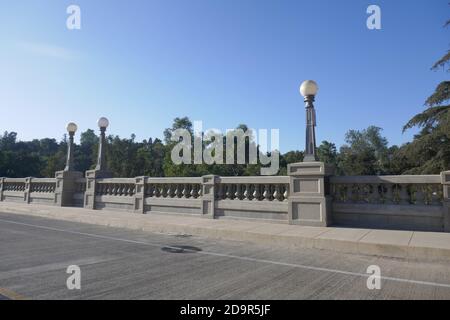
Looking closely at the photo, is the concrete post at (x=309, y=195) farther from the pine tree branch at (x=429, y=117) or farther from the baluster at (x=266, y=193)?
the pine tree branch at (x=429, y=117)

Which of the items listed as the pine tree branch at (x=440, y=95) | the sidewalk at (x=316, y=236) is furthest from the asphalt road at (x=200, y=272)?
the pine tree branch at (x=440, y=95)

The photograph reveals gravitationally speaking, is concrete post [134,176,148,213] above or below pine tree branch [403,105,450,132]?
below

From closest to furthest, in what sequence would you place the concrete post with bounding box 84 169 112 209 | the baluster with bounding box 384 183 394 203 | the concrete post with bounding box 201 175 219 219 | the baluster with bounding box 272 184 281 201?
1. the baluster with bounding box 384 183 394 203
2. the baluster with bounding box 272 184 281 201
3. the concrete post with bounding box 201 175 219 219
4. the concrete post with bounding box 84 169 112 209

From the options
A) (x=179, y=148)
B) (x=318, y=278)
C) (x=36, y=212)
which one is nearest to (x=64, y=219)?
(x=36, y=212)

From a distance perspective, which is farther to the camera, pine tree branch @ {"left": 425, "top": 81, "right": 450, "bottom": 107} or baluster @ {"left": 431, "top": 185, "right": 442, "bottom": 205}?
pine tree branch @ {"left": 425, "top": 81, "right": 450, "bottom": 107}

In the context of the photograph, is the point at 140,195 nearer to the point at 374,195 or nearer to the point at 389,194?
the point at 374,195

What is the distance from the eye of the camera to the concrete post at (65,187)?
18062mm

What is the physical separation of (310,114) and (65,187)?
1409 cm

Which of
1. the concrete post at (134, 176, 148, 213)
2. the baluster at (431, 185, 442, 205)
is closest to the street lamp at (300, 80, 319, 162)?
A: the baluster at (431, 185, 442, 205)

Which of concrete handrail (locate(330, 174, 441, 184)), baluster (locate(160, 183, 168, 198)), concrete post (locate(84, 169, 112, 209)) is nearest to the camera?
concrete handrail (locate(330, 174, 441, 184))

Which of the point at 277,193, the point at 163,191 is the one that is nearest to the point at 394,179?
the point at 277,193

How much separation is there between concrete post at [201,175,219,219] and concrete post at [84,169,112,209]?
7.13 m

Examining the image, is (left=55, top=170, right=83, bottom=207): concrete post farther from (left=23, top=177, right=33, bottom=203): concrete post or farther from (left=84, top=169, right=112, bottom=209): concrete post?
(left=23, top=177, right=33, bottom=203): concrete post

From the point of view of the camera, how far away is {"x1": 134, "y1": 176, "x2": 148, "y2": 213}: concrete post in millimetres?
14401
